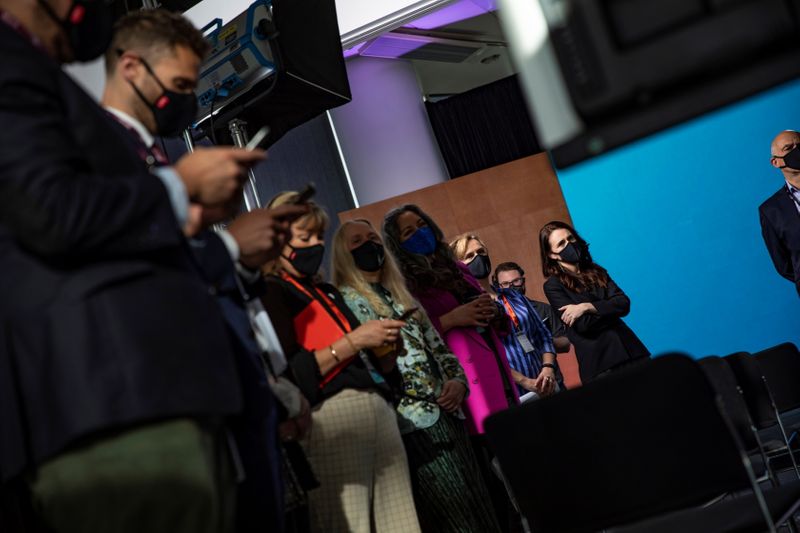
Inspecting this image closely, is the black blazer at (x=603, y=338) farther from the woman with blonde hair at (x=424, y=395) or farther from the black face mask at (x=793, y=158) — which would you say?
the black face mask at (x=793, y=158)

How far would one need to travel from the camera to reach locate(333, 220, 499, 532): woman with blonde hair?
8.64 feet

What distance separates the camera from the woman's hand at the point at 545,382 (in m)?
3.88

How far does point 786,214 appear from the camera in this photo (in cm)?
492

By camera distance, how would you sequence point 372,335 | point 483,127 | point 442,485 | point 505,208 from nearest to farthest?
1. point 372,335
2. point 442,485
3. point 505,208
4. point 483,127

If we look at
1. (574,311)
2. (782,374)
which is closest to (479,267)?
(574,311)

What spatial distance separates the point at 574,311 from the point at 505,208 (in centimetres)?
403

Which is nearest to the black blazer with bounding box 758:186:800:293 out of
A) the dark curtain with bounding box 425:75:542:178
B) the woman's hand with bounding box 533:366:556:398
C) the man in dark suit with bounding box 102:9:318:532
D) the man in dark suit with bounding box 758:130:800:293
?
the man in dark suit with bounding box 758:130:800:293

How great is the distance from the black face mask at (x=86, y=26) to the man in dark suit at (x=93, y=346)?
135mm

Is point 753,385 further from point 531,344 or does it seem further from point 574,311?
point 531,344

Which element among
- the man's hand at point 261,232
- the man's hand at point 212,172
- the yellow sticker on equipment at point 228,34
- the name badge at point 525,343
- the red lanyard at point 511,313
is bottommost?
the name badge at point 525,343

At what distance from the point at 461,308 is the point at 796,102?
472 centimetres

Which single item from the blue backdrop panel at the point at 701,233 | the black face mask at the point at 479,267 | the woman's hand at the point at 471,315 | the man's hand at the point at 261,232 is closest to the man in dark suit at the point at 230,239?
the man's hand at the point at 261,232

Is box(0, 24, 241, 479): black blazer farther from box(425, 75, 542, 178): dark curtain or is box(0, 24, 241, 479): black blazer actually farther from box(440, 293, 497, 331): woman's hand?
box(425, 75, 542, 178): dark curtain

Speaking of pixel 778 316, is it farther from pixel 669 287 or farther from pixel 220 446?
pixel 220 446
